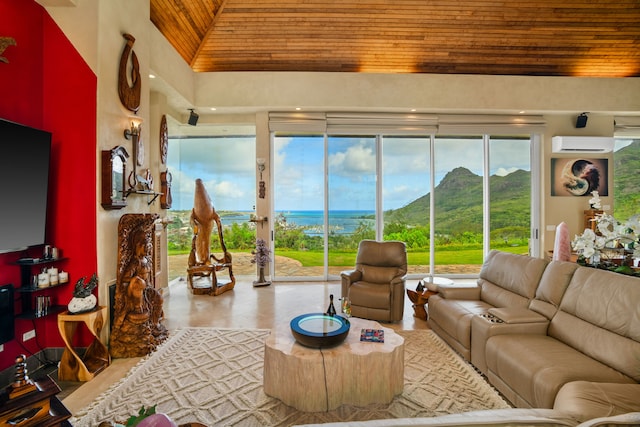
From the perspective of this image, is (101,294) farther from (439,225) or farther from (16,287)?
(439,225)

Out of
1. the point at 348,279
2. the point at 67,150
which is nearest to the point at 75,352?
the point at 67,150

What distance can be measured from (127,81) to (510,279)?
14.8 ft

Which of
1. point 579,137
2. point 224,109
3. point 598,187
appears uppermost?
point 224,109

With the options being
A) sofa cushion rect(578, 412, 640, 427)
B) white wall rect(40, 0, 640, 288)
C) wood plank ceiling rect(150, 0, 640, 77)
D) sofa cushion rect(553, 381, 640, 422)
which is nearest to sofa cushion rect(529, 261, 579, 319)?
sofa cushion rect(553, 381, 640, 422)

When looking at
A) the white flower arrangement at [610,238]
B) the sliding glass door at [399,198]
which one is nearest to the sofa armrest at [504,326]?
the white flower arrangement at [610,238]

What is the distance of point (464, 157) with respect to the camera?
613 cm

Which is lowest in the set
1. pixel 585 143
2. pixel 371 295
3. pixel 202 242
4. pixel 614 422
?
pixel 371 295

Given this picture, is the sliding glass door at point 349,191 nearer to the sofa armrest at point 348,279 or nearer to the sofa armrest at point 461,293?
the sofa armrest at point 348,279

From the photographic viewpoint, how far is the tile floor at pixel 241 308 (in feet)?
8.91

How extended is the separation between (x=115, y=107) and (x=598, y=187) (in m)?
7.94

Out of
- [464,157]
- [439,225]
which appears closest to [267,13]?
[464,157]

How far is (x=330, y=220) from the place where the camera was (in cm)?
608

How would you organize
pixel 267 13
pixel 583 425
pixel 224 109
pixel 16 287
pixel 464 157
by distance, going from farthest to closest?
1. pixel 464 157
2. pixel 224 109
3. pixel 267 13
4. pixel 16 287
5. pixel 583 425

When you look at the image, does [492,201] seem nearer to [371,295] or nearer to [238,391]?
[371,295]
